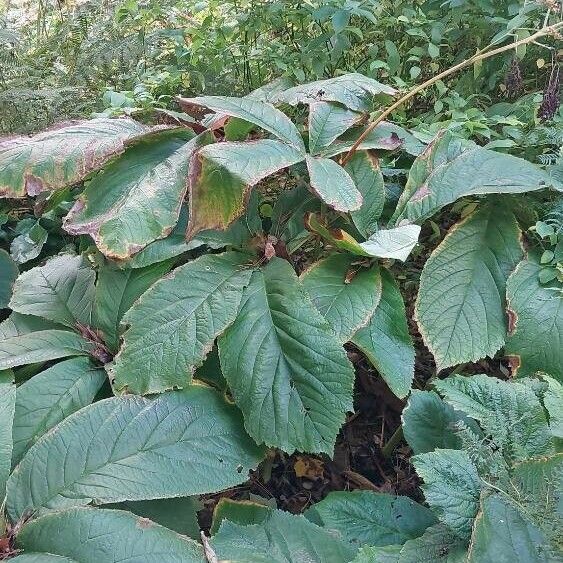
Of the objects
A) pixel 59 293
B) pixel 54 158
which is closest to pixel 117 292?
pixel 59 293

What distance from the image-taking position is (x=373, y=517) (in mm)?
958

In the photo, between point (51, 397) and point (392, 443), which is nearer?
point (51, 397)

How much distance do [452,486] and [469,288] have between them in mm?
392

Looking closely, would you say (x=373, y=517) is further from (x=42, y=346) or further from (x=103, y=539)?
(x=42, y=346)

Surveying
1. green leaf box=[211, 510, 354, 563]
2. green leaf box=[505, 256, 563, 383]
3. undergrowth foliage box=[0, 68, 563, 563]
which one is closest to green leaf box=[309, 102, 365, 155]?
undergrowth foliage box=[0, 68, 563, 563]

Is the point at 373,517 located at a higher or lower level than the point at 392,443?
higher

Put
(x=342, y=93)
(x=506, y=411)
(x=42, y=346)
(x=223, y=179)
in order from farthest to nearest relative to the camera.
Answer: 1. (x=342, y=93)
2. (x=42, y=346)
3. (x=223, y=179)
4. (x=506, y=411)

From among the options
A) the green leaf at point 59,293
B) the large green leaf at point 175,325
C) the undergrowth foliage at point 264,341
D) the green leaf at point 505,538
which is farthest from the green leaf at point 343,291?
the green leaf at point 59,293

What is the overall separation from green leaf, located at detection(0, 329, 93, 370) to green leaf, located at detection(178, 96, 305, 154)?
52 centimetres

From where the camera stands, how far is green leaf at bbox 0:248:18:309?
4.41 ft


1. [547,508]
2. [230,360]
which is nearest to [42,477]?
[230,360]

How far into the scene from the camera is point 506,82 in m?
1.46

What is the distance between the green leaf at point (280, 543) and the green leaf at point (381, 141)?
27.5 inches

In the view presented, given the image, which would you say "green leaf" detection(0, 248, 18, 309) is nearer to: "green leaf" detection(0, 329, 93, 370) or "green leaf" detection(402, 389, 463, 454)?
"green leaf" detection(0, 329, 93, 370)
